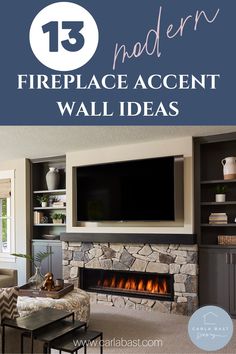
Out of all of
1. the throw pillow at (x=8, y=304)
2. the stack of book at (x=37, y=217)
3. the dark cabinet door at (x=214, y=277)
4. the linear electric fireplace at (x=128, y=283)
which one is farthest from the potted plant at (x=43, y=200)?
the throw pillow at (x=8, y=304)

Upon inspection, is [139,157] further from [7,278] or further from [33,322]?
[33,322]

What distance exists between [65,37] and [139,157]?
3.25 metres

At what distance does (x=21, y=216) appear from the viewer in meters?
6.43

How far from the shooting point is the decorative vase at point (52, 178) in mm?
6254

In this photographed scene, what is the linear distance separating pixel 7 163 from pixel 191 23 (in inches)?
210

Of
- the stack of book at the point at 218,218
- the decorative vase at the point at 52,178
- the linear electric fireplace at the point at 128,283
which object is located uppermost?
the decorative vase at the point at 52,178

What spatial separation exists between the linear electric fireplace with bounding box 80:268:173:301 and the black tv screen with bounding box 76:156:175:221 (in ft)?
2.63

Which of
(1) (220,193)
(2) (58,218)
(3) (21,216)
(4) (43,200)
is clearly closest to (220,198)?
(1) (220,193)

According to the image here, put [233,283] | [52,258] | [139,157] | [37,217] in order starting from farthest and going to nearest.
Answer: [37,217], [52,258], [139,157], [233,283]

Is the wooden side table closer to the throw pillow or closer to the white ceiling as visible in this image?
the throw pillow

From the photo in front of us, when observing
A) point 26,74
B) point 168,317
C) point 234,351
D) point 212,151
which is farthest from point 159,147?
point 26,74

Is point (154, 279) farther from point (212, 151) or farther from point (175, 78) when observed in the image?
point (175, 78)

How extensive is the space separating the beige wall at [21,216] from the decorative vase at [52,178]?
1.47ft

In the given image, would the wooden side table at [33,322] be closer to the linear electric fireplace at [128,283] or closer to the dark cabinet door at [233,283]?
the linear electric fireplace at [128,283]
